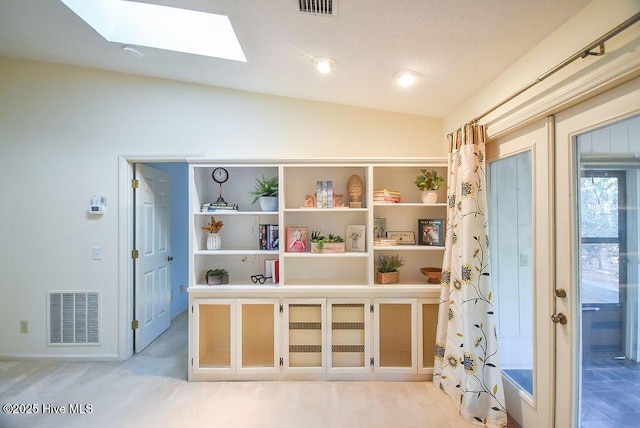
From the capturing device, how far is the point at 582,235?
1.46m

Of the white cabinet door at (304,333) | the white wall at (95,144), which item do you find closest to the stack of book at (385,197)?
the white wall at (95,144)

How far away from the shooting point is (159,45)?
2.19 meters

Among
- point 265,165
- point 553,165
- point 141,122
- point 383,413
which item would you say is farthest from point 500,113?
point 141,122

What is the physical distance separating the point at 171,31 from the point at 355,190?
201 centimetres

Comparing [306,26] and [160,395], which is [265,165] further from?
[160,395]

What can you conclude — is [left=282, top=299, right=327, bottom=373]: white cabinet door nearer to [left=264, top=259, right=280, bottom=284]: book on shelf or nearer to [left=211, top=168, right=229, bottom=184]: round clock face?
[left=264, top=259, right=280, bottom=284]: book on shelf

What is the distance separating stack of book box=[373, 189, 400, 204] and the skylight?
160cm

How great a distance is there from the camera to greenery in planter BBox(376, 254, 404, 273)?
8.36 ft

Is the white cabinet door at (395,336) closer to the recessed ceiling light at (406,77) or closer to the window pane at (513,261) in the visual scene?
the window pane at (513,261)

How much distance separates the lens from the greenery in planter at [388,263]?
2.55 meters

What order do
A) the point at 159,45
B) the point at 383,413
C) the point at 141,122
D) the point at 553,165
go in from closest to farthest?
the point at 553,165
the point at 383,413
the point at 159,45
the point at 141,122

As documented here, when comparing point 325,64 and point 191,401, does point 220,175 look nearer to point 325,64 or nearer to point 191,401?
point 325,64

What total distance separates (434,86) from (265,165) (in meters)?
1.57

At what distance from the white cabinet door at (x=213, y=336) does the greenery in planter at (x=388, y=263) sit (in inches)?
54.6
